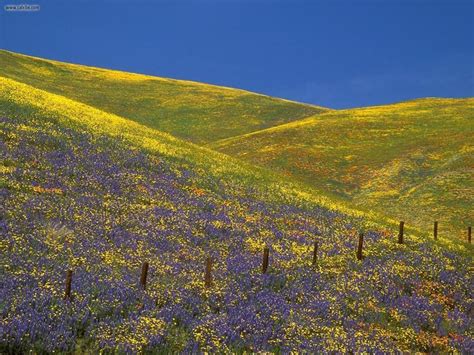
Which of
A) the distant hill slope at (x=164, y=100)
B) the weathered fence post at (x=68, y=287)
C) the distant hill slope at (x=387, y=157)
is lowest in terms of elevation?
the weathered fence post at (x=68, y=287)

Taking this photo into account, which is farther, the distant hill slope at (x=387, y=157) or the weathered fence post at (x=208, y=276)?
the distant hill slope at (x=387, y=157)

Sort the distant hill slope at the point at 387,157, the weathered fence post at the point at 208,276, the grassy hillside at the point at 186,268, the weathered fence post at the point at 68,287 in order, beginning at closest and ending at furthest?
the grassy hillside at the point at 186,268
the weathered fence post at the point at 68,287
the weathered fence post at the point at 208,276
the distant hill slope at the point at 387,157

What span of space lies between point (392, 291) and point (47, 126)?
31487mm

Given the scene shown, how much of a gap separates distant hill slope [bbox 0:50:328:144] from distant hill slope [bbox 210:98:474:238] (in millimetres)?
13170

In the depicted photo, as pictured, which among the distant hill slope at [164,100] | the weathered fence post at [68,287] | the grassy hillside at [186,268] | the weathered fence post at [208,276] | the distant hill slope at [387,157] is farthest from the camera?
the distant hill slope at [164,100]

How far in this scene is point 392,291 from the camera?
2192 cm

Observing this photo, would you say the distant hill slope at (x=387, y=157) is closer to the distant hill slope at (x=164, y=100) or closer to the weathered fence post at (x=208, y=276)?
the distant hill slope at (x=164, y=100)

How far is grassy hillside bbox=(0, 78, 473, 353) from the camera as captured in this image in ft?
45.5

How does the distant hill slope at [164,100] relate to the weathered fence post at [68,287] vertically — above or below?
above

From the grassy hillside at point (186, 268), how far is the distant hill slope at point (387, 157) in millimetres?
19823

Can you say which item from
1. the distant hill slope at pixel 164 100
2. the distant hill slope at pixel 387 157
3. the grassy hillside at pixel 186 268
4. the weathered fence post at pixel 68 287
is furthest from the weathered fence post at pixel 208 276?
the distant hill slope at pixel 164 100

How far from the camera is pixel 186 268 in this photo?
65.5 feet

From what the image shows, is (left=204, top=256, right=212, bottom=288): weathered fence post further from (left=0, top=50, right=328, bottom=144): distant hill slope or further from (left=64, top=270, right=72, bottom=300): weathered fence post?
(left=0, top=50, right=328, bottom=144): distant hill slope

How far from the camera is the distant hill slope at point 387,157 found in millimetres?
56406
